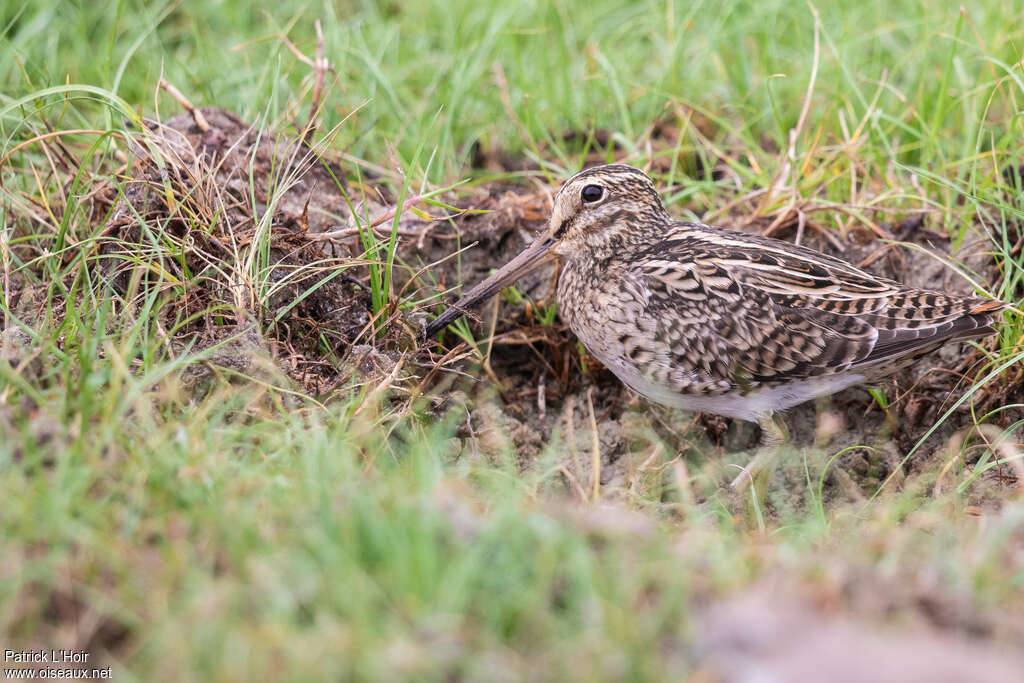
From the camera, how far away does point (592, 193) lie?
13.3 ft

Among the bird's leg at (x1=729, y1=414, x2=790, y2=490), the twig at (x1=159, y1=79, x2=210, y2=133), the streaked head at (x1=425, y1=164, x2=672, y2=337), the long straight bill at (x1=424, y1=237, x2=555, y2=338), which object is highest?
the twig at (x1=159, y1=79, x2=210, y2=133)

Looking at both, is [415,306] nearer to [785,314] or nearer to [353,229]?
[353,229]

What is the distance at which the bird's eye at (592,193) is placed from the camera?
4.05m

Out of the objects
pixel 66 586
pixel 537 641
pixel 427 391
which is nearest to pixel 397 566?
pixel 537 641

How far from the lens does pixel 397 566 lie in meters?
2.20

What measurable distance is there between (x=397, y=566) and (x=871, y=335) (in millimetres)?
2144

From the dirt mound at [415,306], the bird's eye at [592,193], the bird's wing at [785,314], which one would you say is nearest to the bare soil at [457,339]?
the dirt mound at [415,306]

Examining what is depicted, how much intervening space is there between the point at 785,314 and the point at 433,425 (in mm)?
1386

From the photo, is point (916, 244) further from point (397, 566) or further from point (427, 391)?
point (397, 566)

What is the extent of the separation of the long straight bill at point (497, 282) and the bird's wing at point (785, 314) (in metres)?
0.49

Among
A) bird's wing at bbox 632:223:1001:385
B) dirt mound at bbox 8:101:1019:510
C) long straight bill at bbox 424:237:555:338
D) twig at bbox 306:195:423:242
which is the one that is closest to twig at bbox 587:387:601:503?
dirt mound at bbox 8:101:1019:510

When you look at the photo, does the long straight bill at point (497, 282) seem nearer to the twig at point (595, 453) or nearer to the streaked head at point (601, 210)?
the streaked head at point (601, 210)

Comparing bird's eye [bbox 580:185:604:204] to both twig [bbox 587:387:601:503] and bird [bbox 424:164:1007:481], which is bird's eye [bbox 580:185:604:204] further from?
twig [bbox 587:387:601:503]

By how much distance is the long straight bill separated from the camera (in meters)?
4.05
